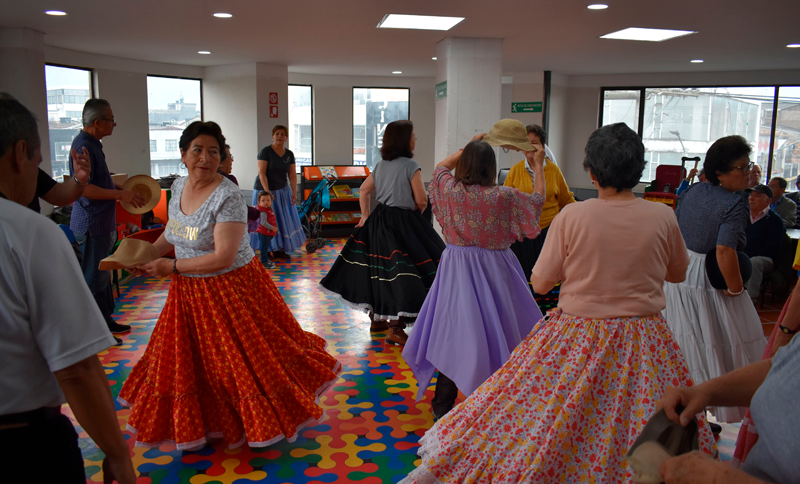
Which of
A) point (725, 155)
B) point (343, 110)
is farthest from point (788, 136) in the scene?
point (725, 155)

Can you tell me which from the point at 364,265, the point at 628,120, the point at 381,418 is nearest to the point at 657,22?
the point at 364,265

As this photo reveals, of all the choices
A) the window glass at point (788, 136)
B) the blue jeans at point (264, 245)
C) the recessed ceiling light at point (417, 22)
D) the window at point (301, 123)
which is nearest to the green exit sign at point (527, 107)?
the window at point (301, 123)

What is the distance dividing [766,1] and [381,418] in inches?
203

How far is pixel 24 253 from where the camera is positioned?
1162 mm

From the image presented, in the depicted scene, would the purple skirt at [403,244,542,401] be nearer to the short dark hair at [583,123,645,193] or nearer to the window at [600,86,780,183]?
the short dark hair at [583,123,645,193]

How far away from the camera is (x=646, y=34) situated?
7117 mm

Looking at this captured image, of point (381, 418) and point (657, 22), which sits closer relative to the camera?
point (381, 418)

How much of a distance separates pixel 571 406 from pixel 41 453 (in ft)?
5.36

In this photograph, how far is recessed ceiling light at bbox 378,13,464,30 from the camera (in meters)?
6.18

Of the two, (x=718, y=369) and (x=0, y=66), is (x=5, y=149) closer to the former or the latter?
(x=718, y=369)

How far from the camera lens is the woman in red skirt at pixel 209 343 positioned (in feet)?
8.79

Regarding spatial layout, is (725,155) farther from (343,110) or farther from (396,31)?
(343,110)

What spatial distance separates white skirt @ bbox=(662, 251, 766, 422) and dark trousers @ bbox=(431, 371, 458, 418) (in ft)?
3.96

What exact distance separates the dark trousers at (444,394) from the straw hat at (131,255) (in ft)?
5.28
